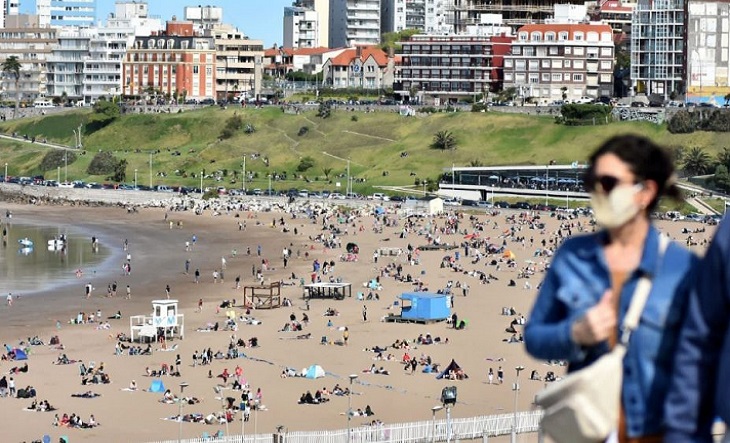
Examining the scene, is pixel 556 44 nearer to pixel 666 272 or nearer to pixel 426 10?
pixel 426 10

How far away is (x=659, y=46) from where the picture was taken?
113 meters

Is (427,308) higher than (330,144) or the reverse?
the reverse

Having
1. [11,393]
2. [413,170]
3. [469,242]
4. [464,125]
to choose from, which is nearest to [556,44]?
[464,125]

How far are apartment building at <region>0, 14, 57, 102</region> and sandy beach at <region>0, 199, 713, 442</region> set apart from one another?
82.8 meters

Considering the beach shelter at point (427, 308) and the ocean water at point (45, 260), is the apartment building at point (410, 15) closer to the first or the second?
the ocean water at point (45, 260)

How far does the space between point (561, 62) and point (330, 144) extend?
21.8 metres

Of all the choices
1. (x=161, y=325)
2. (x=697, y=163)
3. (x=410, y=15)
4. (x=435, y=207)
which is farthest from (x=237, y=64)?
(x=161, y=325)

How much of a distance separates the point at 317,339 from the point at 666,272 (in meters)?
37.8

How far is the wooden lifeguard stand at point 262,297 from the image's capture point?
49.4 m

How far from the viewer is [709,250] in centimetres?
419

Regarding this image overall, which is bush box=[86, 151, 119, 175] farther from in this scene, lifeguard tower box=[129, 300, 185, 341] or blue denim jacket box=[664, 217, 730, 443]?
blue denim jacket box=[664, 217, 730, 443]

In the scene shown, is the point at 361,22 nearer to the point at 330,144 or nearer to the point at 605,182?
the point at 330,144

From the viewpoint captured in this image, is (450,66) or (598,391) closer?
(598,391)

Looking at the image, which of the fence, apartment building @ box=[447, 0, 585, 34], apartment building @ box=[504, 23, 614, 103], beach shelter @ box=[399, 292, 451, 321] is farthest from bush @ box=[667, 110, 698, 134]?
the fence
